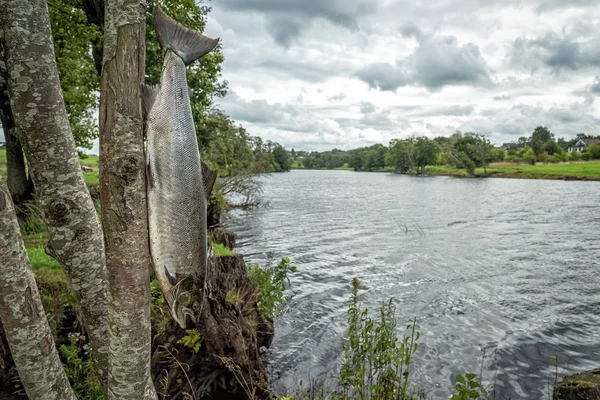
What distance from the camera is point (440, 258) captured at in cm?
1798

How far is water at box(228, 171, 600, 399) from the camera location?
28.2ft

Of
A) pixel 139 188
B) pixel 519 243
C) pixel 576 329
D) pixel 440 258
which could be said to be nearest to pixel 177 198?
pixel 139 188

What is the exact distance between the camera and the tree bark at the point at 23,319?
2.45 metres

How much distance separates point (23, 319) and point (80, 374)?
12.1ft

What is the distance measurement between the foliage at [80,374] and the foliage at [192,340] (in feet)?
4.07

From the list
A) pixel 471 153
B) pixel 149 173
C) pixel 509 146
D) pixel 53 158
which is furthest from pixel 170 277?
pixel 509 146

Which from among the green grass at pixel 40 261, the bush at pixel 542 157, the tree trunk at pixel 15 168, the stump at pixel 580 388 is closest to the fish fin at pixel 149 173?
the stump at pixel 580 388

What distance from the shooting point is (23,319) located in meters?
2.57

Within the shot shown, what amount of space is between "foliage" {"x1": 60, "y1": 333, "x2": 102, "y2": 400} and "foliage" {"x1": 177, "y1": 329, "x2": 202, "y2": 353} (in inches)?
48.8

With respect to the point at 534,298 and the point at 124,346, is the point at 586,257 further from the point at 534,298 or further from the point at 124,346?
the point at 124,346

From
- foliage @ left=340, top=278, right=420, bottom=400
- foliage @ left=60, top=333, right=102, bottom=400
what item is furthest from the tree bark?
foliage @ left=340, top=278, right=420, bottom=400

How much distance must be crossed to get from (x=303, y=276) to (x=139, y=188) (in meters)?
12.9

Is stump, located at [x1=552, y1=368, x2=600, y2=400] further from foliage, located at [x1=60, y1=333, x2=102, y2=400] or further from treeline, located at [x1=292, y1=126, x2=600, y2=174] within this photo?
treeline, located at [x1=292, y1=126, x2=600, y2=174]

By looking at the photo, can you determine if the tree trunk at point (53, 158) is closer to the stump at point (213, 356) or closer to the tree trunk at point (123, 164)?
the tree trunk at point (123, 164)
